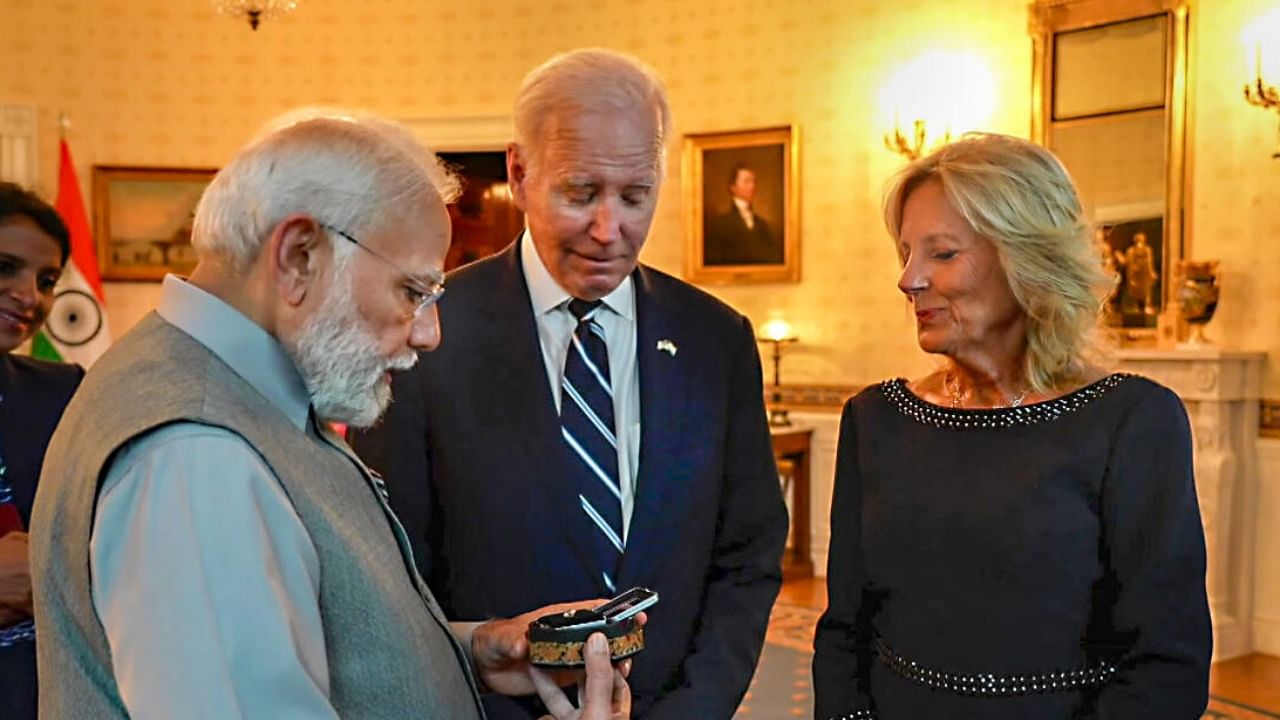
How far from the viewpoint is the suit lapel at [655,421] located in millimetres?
2146

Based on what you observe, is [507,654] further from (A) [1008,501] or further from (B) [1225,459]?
(B) [1225,459]

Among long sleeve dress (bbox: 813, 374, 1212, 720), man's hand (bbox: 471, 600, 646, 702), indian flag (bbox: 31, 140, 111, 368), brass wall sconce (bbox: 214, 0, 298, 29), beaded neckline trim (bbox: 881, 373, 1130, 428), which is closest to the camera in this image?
man's hand (bbox: 471, 600, 646, 702)

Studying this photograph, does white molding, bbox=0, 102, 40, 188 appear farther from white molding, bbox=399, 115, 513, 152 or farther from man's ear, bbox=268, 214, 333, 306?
man's ear, bbox=268, 214, 333, 306

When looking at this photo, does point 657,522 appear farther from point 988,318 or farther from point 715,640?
point 988,318

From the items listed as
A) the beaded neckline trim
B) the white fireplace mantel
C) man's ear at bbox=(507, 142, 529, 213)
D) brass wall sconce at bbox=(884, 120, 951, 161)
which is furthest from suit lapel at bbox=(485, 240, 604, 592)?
brass wall sconce at bbox=(884, 120, 951, 161)

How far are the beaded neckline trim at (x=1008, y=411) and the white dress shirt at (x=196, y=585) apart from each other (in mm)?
1291

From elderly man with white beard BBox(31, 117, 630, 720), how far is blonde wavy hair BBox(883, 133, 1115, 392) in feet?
3.19

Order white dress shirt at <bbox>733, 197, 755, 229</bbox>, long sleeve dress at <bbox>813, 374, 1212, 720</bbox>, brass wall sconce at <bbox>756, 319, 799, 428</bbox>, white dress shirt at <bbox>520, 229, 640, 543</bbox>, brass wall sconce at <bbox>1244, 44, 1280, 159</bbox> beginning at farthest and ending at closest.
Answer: white dress shirt at <bbox>733, 197, 755, 229</bbox>
brass wall sconce at <bbox>756, 319, 799, 428</bbox>
brass wall sconce at <bbox>1244, 44, 1280, 159</bbox>
white dress shirt at <bbox>520, 229, 640, 543</bbox>
long sleeve dress at <bbox>813, 374, 1212, 720</bbox>

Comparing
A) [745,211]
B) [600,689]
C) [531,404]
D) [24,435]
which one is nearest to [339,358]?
[600,689]

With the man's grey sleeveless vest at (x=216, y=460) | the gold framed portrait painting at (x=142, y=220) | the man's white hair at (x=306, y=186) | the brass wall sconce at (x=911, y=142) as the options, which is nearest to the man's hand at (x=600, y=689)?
the man's grey sleeveless vest at (x=216, y=460)

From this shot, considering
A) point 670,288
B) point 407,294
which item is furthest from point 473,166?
point 407,294

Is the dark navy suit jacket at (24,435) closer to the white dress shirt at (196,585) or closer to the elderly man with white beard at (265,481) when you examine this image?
the elderly man with white beard at (265,481)

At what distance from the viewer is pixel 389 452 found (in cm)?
216

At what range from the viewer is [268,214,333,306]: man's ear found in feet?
4.67
